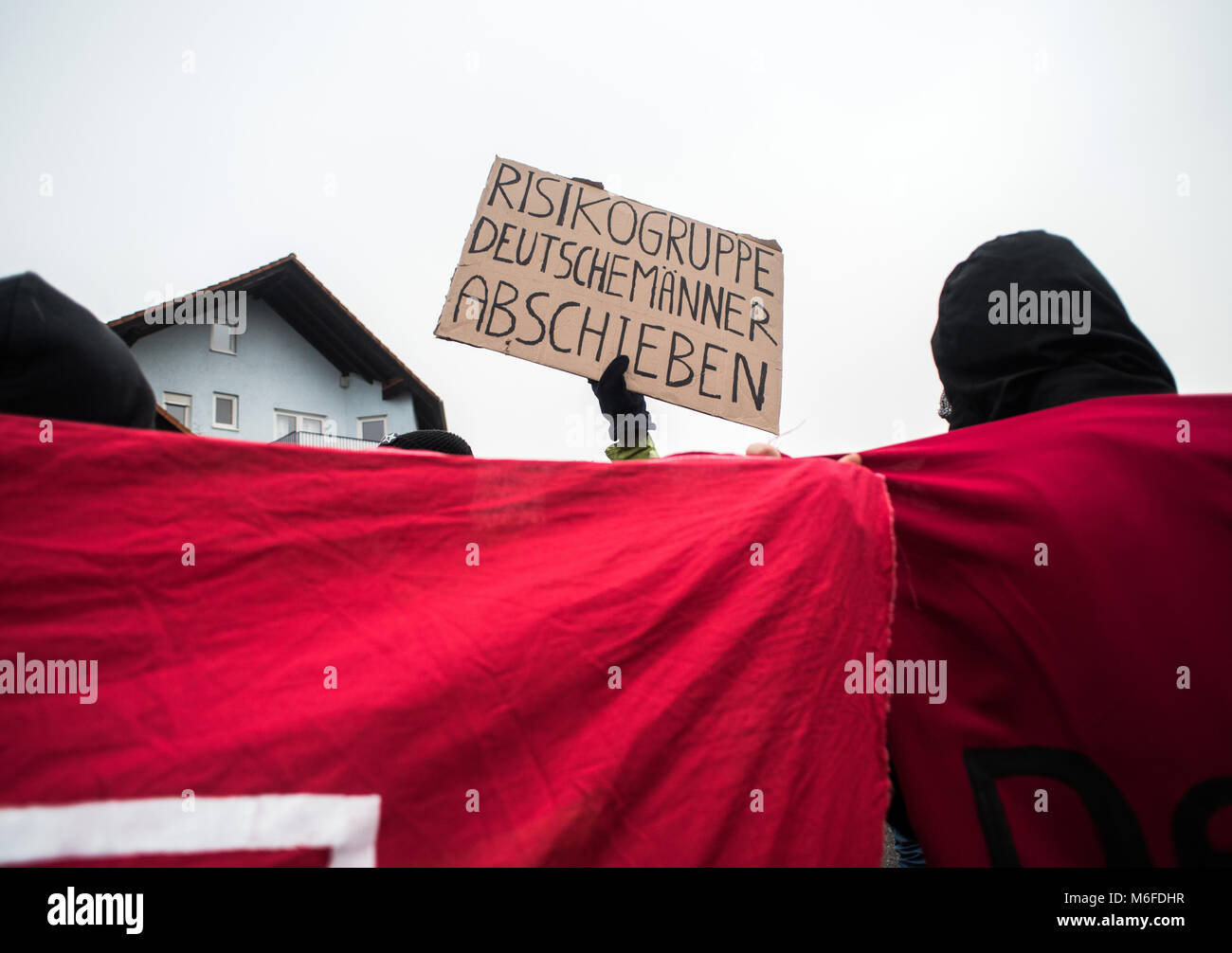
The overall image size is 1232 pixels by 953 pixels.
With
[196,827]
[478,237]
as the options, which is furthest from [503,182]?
[196,827]

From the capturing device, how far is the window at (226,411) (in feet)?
57.5

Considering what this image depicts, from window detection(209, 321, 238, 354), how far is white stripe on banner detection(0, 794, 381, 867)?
19.5 meters

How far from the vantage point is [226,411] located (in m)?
17.7

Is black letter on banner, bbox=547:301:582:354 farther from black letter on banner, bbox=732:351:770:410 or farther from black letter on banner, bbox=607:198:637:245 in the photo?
black letter on banner, bbox=732:351:770:410

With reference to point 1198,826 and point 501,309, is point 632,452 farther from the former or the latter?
point 1198,826

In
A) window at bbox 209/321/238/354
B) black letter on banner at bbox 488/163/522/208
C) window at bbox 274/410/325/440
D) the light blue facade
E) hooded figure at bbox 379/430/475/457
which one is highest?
window at bbox 209/321/238/354

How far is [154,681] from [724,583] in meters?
1.10

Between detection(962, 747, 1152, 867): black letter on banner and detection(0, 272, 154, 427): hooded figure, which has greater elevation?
detection(0, 272, 154, 427): hooded figure

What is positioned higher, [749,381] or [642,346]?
[642,346]

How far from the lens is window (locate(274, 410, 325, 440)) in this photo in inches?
728

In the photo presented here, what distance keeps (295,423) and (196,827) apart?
779 inches

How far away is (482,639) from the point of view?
131cm

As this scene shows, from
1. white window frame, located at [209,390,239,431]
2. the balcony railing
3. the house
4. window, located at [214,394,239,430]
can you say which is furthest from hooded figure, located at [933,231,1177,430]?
window, located at [214,394,239,430]
